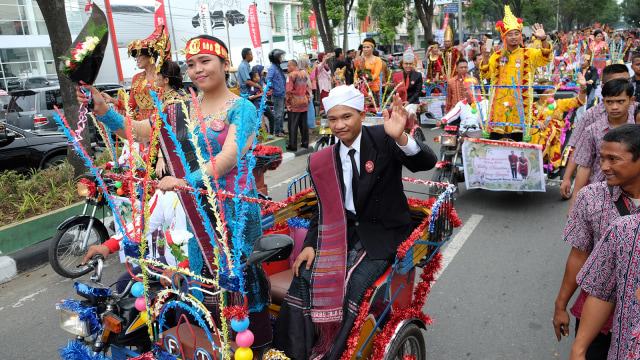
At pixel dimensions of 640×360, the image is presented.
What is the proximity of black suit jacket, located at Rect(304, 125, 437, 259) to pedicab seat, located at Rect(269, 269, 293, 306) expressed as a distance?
319mm

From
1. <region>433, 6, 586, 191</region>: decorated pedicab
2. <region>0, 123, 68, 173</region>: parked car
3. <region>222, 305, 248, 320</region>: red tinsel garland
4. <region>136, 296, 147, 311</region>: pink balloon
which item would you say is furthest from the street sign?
<region>222, 305, 248, 320</region>: red tinsel garland

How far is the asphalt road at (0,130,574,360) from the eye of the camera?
3.57 meters

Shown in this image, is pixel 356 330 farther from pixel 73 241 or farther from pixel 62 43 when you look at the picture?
pixel 62 43

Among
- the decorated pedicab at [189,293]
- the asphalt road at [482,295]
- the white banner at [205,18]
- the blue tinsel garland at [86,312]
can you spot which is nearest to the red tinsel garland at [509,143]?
the asphalt road at [482,295]

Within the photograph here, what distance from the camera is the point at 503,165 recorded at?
595 centimetres

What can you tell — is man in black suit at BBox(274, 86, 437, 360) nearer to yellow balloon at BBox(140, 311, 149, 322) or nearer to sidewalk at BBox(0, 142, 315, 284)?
yellow balloon at BBox(140, 311, 149, 322)

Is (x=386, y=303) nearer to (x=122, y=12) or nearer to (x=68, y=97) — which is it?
(x=68, y=97)

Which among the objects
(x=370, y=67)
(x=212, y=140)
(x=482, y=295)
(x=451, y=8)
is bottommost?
(x=482, y=295)

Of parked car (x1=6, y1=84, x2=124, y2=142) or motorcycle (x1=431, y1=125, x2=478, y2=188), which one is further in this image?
parked car (x1=6, y1=84, x2=124, y2=142)

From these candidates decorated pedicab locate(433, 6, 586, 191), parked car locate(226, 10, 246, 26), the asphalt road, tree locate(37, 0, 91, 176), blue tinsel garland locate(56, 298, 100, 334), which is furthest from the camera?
parked car locate(226, 10, 246, 26)

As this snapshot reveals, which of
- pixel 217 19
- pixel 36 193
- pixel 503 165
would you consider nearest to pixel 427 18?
pixel 217 19

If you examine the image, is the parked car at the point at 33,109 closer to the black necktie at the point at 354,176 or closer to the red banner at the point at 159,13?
the black necktie at the point at 354,176

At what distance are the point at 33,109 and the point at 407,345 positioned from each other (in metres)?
10.6

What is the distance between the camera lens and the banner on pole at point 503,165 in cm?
578
